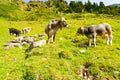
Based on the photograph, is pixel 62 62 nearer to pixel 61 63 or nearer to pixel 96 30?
pixel 61 63

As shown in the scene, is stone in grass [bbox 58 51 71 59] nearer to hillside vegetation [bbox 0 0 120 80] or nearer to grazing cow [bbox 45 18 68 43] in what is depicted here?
hillside vegetation [bbox 0 0 120 80]

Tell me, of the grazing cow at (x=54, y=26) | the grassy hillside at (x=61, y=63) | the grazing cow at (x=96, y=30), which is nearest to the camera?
the grassy hillside at (x=61, y=63)

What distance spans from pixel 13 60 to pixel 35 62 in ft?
10.2

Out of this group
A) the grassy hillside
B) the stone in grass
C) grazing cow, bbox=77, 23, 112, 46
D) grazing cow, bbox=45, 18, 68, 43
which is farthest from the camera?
grazing cow, bbox=45, 18, 68, 43

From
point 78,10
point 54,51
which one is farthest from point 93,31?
point 78,10

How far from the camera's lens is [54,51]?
20.2m

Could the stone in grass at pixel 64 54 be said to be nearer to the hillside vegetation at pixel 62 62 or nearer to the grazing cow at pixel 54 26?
the hillside vegetation at pixel 62 62

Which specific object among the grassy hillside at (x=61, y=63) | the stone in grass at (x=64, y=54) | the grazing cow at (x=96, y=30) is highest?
the grazing cow at (x=96, y=30)

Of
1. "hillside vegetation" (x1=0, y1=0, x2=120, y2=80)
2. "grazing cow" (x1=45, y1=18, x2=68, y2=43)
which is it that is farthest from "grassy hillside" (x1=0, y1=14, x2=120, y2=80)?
"grazing cow" (x1=45, y1=18, x2=68, y2=43)

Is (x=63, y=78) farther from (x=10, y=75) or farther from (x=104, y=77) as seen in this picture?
(x=10, y=75)

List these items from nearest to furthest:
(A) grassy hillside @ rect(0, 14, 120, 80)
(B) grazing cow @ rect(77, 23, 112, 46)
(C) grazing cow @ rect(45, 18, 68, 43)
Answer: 1. (A) grassy hillside @ rect(0, 14, 120, 80)
2. (B) grazing cow @ rect(77, 23, 112, 46)
3. (C) grazing cow @ rect(45, 18, 68, 43)

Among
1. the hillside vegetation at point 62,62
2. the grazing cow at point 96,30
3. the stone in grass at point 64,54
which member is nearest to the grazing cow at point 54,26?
the hillside vegetation at point 62,62

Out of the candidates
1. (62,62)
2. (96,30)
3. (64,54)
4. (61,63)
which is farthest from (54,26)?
(61,63)

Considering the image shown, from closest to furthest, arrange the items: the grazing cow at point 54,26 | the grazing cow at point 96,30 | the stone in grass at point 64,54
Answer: the stone in grass at point 64,54, the grazing cow at point 96,30, the grazing cow at point 54,26
